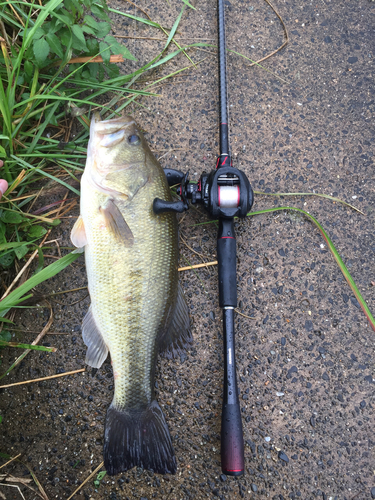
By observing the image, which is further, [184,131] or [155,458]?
[184,131]

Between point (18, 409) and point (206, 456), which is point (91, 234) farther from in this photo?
point (206, 456)

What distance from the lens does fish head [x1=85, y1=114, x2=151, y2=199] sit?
6.91 feet

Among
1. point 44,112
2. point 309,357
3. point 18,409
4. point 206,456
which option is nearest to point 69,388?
point 18,409

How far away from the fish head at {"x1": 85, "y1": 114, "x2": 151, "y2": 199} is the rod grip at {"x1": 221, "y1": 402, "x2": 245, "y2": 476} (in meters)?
1.48

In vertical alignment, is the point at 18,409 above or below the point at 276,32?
below

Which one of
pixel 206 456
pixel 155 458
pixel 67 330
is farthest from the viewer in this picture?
pixel 67 330

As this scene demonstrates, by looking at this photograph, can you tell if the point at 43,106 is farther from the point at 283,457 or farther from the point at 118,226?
the point at 283,457

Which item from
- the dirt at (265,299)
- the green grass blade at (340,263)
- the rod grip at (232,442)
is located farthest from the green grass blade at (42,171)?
the rod grip at (232,442)

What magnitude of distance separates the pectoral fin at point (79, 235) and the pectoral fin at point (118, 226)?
213 mm

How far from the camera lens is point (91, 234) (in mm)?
2115

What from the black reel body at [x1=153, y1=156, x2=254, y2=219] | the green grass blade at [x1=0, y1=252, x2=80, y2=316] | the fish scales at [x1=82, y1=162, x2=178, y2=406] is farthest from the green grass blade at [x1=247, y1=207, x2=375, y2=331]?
the green grass blade at [x1=0, y1=252, x2=80, y2=316]

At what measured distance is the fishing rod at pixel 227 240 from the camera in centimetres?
202

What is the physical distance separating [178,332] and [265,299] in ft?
2.27

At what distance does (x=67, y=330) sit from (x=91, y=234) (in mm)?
760
